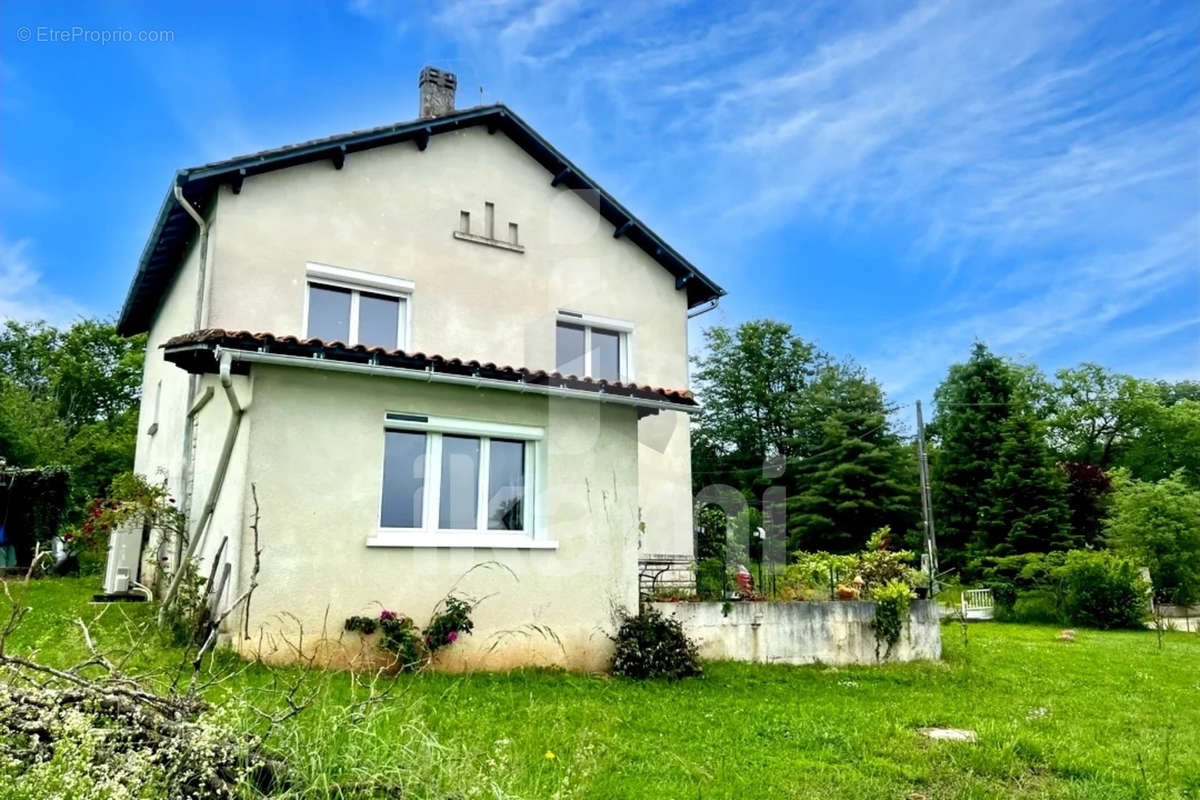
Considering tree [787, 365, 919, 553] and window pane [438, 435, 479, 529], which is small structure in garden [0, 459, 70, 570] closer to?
window pane [438, 435, 479, 529]

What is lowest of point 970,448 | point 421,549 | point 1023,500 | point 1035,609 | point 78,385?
point 1035,609

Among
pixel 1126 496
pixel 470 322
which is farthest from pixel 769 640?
pixel 1126 496

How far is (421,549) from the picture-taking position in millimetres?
8305

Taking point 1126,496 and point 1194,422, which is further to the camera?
point 1194,422

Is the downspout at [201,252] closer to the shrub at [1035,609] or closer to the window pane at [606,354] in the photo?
the window pane at [606,354]

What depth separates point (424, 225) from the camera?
13.3m

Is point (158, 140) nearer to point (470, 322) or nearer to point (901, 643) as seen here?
point (470, 322)

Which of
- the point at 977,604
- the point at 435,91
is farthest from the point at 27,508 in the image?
the point at 977,604

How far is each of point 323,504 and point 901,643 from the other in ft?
27.8

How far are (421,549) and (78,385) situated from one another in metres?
39.8

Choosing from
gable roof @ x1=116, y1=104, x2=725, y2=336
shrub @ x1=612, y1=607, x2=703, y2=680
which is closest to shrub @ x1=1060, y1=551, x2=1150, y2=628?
gable roof @ x1=116, y1=104, x2=725, y2=336

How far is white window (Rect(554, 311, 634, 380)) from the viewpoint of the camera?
14.5 meters

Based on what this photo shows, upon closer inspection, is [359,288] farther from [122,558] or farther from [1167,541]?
[1167,541]

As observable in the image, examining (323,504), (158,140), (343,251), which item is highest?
(158,140)
